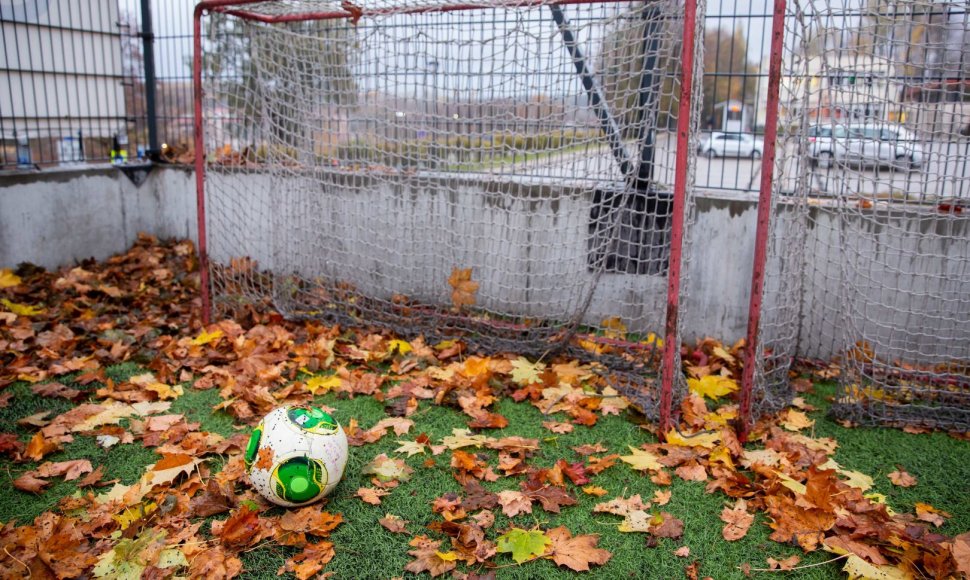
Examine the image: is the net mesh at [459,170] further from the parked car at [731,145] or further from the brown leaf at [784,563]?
the brown leaf at [784,563]

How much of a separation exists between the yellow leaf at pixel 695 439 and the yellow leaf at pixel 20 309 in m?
4.33

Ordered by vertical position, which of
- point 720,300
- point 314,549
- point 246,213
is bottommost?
point 314,549

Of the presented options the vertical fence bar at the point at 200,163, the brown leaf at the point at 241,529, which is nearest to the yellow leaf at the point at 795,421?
the brown leaf at the point at 241,529

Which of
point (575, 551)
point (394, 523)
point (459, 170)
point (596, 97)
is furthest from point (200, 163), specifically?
point (575, 551)

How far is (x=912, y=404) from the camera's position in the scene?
3.90 m

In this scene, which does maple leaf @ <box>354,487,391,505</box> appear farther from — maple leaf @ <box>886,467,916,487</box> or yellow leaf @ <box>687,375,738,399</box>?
maple leaf @ <box>886,467,916,487</box>

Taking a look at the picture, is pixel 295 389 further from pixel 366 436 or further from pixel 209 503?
pixel 209 503

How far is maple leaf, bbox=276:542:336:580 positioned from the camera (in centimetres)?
250

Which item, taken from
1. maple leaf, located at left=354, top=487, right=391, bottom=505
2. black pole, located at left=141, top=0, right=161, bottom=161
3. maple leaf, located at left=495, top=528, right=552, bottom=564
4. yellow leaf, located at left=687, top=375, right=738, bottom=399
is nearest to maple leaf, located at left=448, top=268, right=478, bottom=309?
yellow leaf, located at left=687, top=375, right=738, bottom=399

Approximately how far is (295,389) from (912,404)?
3.36 meters

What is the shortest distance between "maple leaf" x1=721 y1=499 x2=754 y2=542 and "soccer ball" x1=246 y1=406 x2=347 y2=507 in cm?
154

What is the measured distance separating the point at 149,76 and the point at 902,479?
22.3 ft

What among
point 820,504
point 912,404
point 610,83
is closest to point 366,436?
point 820,504

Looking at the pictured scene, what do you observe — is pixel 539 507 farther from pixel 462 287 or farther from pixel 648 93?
pixel 648 93
